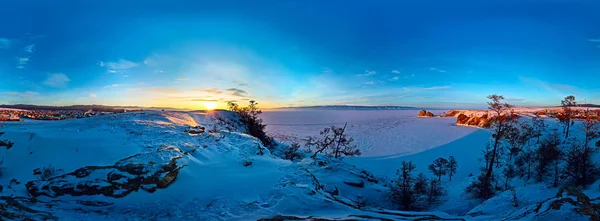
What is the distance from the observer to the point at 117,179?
25.9ft

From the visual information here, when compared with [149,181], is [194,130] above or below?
above

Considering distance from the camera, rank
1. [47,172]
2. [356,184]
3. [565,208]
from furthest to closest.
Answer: [356,184], [47,172], [565,208]

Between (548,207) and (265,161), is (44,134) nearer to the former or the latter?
(265,161)

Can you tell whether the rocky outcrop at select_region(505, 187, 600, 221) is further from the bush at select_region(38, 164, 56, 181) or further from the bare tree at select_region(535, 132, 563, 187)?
the bare tree at select_region(535, 132, 563, 187)

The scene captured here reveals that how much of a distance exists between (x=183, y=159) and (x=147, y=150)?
4.42ft

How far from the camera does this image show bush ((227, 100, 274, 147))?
23.1 meters

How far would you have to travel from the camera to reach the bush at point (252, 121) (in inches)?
910

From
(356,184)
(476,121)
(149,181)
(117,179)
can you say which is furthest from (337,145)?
(476,121)

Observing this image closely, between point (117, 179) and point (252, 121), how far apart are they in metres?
15.8

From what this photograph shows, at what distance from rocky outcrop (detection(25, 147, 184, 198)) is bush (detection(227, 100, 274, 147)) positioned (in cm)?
1359

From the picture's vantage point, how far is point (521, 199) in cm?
1199

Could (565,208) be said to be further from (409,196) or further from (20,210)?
(20,210)

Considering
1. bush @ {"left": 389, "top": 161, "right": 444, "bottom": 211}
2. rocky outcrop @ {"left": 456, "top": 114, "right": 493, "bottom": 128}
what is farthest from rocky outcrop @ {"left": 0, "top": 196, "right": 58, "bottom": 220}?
rocky outcrop @ {"left": 456, "top": 114, "right": 493, "bottom": 128}

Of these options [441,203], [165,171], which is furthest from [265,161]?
[441,203]
